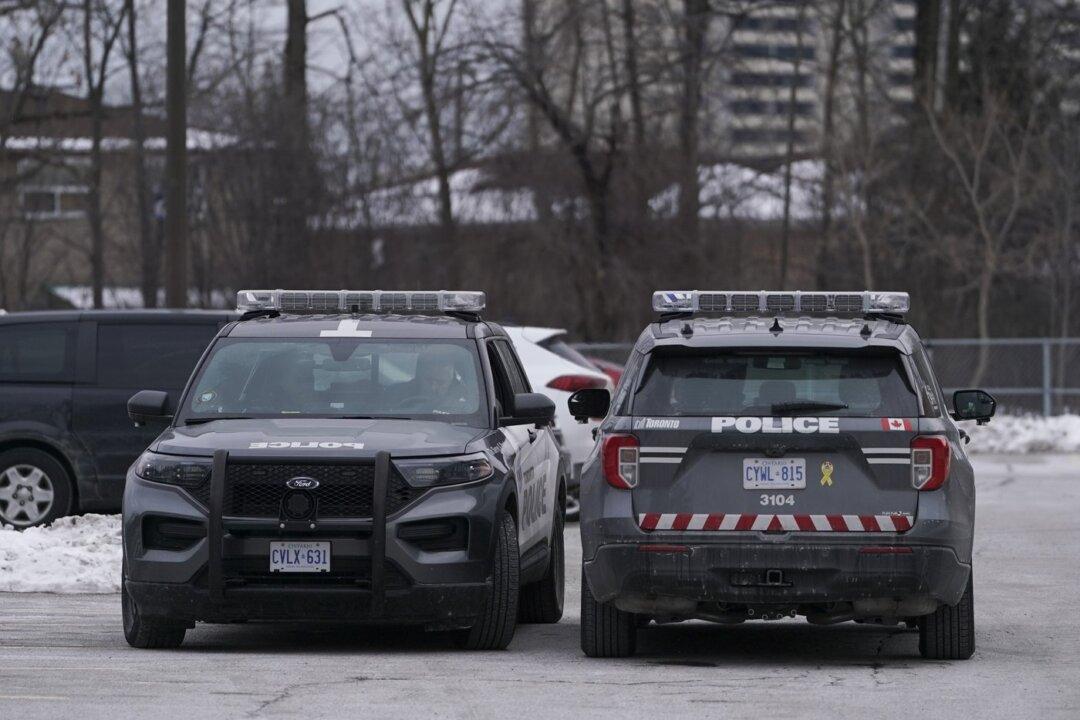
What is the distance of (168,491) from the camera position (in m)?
9.37

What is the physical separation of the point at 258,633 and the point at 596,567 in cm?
253

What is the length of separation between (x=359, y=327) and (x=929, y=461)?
3529mm

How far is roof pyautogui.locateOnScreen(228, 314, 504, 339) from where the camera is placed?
10.7m

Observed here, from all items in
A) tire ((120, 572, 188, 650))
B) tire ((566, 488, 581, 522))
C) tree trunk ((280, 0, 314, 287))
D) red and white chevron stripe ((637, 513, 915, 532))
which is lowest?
tire ((566, 488, 581, 522))

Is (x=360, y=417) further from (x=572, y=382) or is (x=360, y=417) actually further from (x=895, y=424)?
(x=572, y=382)

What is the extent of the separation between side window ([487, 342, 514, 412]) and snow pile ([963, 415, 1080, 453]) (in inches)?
689

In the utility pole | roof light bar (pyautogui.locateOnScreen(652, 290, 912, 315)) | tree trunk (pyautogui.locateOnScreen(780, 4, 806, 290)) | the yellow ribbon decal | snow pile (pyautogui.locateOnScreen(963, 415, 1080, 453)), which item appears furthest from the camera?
tree trunk (pyautogui.locateOnScreen(780, 4, 806, 290))

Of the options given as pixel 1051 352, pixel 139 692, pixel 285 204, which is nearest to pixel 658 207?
pixel 285 204

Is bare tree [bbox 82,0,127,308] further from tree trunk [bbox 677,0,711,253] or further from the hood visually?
the hood

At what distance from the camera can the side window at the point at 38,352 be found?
15328mm

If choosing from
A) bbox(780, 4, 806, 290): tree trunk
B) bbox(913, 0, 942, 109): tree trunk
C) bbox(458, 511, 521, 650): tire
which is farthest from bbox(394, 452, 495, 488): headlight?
bbox(913, 0, 942, 109): tree trunk

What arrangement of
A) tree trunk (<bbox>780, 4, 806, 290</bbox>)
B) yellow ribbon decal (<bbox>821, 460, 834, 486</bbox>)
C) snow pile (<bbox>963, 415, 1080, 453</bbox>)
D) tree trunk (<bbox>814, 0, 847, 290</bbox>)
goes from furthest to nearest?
tree trunk (<bbox>780, 4, 806, 290</bbox>) → tree trunk (<bbox>814, 0, 847, 290</bbox>) → snow pile (<bbox>963, 415, 1080, 453</bbox>) → yellow ribbon decal (<bbox>821, 460, 834, 486</bbox>)

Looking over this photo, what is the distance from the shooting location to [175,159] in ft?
70.1

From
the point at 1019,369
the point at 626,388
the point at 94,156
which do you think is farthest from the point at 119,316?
the point at 94,156
